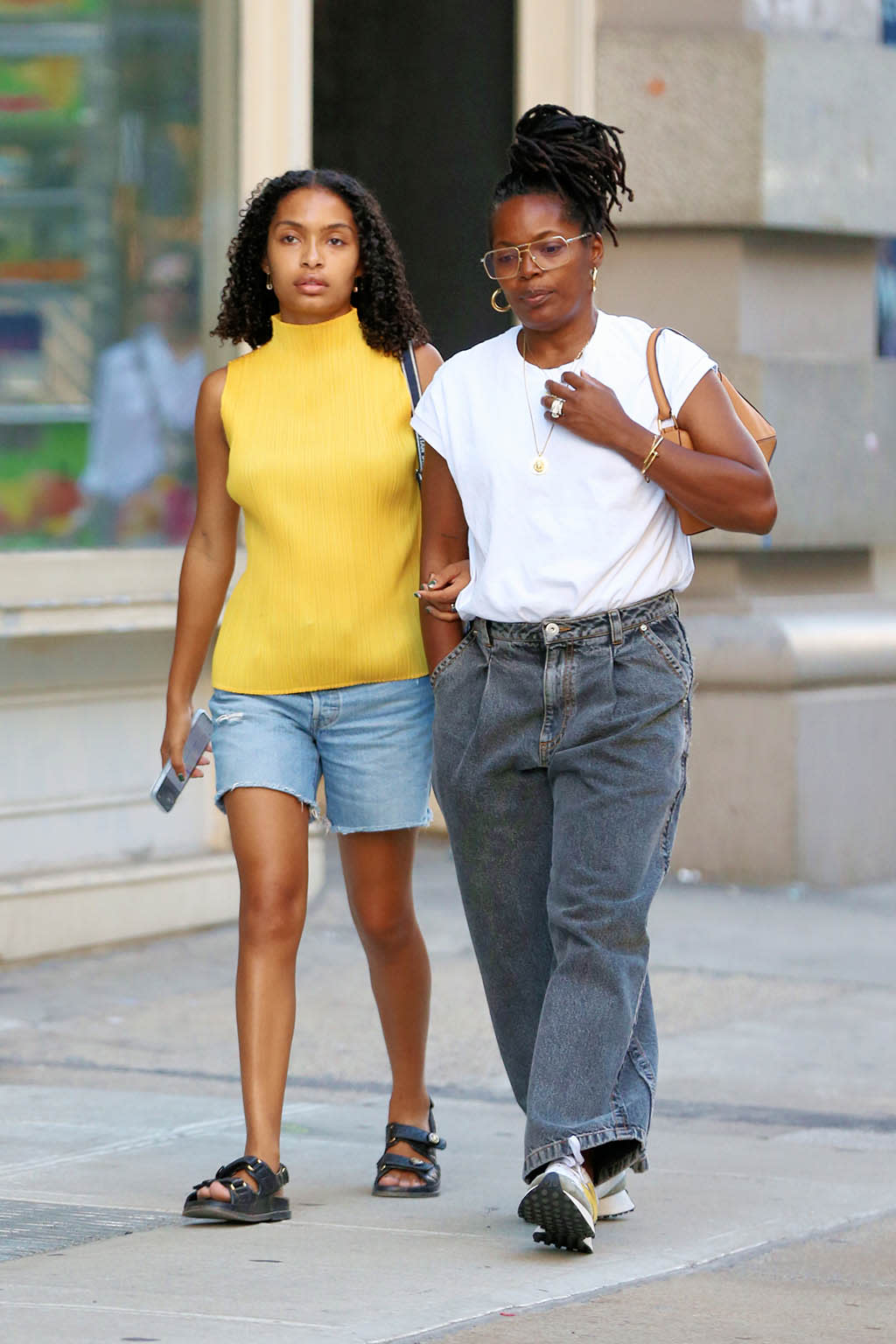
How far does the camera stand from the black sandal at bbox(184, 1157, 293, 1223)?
4.50m

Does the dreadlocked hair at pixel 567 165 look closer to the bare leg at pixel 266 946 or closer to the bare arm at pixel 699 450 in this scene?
the bare arm at pixel 699 450

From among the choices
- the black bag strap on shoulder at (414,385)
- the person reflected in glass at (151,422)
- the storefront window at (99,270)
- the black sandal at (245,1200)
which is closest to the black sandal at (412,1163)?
the black sandal at (245,1200)

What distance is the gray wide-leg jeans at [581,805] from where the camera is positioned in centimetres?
436

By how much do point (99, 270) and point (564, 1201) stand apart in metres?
4.39

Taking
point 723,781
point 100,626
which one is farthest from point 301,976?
point 723,781

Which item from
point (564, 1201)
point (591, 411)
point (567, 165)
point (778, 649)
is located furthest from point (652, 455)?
point (778, 649)

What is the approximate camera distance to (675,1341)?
3.88 metres

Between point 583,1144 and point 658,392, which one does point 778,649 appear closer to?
point 658,392

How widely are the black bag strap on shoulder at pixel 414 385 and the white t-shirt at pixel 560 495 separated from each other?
0.71 feet

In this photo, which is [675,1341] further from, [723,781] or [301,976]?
[723,781]

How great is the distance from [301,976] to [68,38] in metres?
2.93

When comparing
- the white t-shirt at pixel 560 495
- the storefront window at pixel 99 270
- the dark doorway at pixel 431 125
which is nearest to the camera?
the white t-shirt at pixel 560 495

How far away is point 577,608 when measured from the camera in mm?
4359

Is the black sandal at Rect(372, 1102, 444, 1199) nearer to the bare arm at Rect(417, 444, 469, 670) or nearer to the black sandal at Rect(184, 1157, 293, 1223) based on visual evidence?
the black sandal at Rect(184, 1157, 293, 1223)
